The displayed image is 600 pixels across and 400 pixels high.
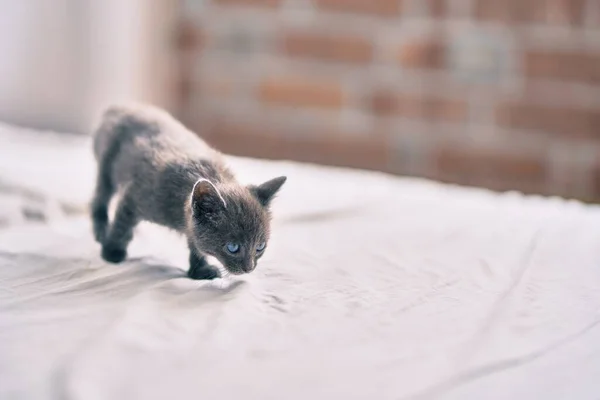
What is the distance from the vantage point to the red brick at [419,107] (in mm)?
2842

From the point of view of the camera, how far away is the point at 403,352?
0.95 m

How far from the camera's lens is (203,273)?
1.20m

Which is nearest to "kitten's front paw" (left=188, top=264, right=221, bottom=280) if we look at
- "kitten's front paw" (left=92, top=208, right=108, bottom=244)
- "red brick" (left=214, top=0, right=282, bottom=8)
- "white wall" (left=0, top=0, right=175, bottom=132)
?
"kitten's front paw" (left=92, top=208, right=108, bottom=244)

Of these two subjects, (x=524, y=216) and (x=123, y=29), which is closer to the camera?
(x=524, y=216)

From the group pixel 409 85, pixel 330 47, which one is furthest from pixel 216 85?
pixel 409 85

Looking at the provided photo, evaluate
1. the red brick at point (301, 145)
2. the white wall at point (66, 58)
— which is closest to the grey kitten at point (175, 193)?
the white wall at point (66, 58)

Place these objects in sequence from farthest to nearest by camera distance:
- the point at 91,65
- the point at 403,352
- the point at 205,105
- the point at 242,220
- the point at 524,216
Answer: the point at 205,105
the point at 91,65
the point at 524,216
the point at 242,220
the point at 403,352

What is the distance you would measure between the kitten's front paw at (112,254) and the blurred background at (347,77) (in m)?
1.56

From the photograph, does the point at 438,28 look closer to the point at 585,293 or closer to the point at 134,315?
the point at 585,293

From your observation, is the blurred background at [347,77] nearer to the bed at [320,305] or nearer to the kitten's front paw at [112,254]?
the bed at [320,305]

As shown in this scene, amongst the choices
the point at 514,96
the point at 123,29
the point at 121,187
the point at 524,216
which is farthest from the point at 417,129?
the point at 121,187

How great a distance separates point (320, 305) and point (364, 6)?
6.45 feet

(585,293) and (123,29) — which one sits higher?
(123,29)

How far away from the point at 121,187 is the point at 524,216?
0.77 m
